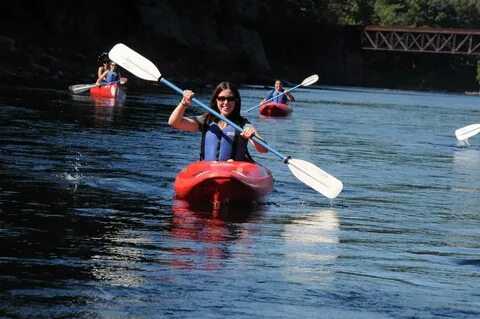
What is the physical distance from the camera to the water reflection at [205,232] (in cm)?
866

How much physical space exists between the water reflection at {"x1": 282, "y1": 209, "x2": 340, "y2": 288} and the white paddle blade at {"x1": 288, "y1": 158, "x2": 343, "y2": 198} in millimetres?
458

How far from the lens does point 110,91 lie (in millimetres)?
35875

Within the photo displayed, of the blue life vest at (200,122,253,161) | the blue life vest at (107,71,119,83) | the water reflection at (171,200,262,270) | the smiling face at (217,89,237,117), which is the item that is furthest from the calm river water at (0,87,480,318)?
the blue life vest at (107,71,119,83)

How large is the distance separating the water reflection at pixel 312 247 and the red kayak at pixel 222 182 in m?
0.63

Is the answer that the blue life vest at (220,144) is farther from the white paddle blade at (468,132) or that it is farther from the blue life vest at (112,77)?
the blue life vest at (112,77)

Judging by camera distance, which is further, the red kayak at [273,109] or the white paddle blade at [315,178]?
the red kayak at [273,109]

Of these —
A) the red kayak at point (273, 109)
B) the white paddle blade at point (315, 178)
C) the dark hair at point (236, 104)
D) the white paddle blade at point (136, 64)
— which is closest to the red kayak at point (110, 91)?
the red kayak at point (273, 109)

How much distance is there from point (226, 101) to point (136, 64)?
234cm

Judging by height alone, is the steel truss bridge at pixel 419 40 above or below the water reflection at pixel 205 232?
above

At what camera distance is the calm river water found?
23.5ft

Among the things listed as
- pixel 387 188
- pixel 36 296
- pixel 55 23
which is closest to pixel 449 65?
pixel 55 23

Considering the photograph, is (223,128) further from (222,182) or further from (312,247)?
(312,247)

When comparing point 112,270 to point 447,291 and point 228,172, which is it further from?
point 228,172

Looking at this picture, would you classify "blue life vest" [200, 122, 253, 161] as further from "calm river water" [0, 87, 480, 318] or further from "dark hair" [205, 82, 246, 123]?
"calm river water" [0, 87, 480, 318]
